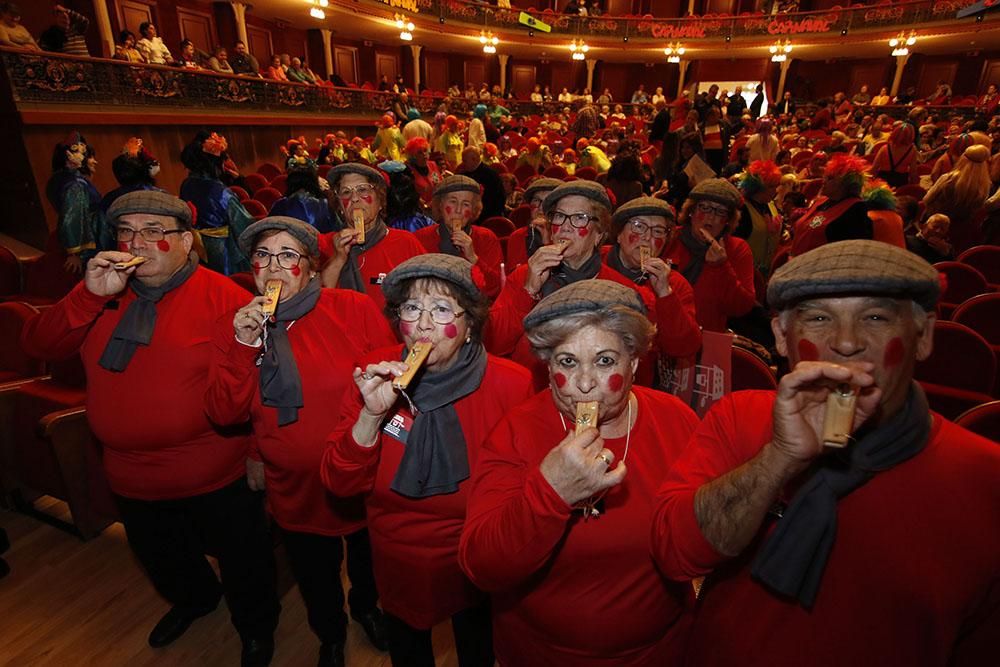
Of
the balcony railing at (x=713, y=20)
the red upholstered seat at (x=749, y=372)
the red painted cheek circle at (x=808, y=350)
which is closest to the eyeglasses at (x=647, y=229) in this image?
the red upholstered seat at (x=749, y=372)

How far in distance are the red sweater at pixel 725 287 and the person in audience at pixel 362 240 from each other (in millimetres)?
1802

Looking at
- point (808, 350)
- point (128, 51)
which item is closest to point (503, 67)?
point (128, 51)

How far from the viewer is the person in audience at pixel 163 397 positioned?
2029 millimetres

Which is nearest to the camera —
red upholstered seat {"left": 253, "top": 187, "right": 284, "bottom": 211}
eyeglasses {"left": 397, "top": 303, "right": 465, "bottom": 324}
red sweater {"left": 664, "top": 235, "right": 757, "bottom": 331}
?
eyeglasses {"left": 397, "top": 303, "right": 465, "bottom": 324}

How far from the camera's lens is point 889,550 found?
40.3 inches

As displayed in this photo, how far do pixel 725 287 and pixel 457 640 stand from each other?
2318 mm

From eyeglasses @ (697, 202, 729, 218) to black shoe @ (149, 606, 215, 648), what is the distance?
3.61 m

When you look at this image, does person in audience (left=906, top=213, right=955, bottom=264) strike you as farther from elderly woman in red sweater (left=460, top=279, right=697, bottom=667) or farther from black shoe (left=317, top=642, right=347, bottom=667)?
black shoe (left=317, top=642, right=347, bottom=667)

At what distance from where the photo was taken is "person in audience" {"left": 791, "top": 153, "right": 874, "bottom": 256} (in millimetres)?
3350

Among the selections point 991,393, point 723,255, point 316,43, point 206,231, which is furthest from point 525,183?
point 316,43

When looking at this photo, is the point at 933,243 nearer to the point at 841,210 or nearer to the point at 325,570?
the point at 841,210

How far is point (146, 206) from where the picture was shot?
6.90 ft

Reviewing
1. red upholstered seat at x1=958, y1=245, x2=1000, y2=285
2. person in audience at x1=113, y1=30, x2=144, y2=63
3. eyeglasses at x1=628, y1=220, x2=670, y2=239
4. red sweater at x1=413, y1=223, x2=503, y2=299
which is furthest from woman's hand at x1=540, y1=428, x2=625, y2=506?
person in audience at x1=113, y1=30, x2=144, y2=63

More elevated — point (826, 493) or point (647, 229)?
point (647, 229)
